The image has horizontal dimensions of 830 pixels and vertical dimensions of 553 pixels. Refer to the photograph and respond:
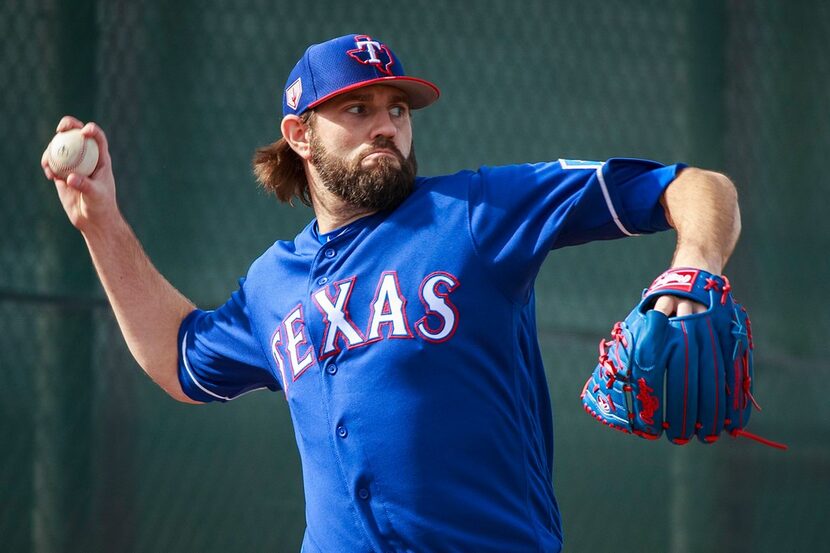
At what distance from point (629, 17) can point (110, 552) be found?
259 cm

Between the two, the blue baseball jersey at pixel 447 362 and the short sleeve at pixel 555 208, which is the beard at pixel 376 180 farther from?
the short sleeve at pixel 555 208

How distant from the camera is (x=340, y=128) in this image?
2.45 metres

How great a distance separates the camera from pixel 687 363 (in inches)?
69.0

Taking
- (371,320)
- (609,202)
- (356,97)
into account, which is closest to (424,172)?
(356,97)

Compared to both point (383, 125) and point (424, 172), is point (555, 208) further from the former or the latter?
point (424, 172)

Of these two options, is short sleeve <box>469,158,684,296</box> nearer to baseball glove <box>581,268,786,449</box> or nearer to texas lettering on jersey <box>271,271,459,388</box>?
texas lettering on jersey <box>271,271,459,388</box>

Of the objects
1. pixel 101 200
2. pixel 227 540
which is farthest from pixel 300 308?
pixel 227 540

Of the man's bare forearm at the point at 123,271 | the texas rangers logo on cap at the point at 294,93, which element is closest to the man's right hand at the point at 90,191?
the man's bare forearm at the point at 123,271

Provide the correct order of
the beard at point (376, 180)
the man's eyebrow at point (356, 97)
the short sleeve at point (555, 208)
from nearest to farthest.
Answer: the short sleeve at point (555, 208)
the beard at point (376, 180)
the man's eyebrow at point (356, 97)

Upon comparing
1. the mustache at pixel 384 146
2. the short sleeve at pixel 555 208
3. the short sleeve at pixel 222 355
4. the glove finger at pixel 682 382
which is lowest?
the short sleeve at pixel 222 355

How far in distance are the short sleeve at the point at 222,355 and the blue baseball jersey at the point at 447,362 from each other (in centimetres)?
28

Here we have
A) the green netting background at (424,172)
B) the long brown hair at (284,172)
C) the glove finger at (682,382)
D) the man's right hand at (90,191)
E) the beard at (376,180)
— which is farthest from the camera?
the green netting background at (424,172)

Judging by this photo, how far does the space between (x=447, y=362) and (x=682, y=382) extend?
1.69 ft

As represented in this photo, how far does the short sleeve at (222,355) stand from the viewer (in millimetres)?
2551
